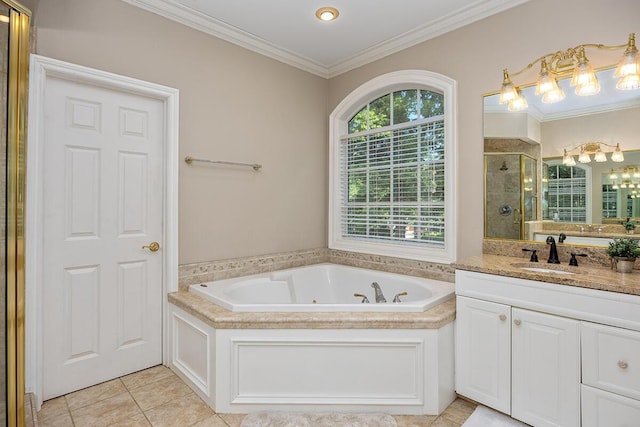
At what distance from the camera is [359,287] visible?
3.14 m

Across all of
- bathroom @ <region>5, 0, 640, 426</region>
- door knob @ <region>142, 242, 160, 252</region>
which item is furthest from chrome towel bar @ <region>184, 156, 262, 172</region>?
→ door knob @ <region>142, 242, 160, 252</region>

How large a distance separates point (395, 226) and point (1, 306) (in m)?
2.71

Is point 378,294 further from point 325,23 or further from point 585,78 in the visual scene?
point 325,23

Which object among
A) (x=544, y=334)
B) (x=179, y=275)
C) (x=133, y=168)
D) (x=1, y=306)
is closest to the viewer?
(x=1, y=306)

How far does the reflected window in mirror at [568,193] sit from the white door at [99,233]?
268 cm

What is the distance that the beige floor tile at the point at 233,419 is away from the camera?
1.94m

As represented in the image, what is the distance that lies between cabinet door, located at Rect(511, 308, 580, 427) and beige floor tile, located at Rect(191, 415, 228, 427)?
1589mm

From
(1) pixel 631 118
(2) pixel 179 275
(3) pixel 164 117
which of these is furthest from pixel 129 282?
(1) pixel 631 118

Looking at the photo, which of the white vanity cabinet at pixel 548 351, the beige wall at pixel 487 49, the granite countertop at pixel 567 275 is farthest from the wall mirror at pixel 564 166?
the white vanity cabinet at pixel 548 351

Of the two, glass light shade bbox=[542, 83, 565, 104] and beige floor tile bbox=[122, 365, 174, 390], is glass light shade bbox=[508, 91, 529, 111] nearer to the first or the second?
glass light shade bbox=[542, 83, 565, 104]

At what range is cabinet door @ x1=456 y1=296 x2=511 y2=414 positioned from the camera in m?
1.94

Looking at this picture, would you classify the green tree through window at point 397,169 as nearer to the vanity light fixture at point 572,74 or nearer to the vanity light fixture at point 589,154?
the vanity light fixture at point 572,74

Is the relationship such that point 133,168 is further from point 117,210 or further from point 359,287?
point 359,287

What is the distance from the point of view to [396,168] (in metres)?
3.23
